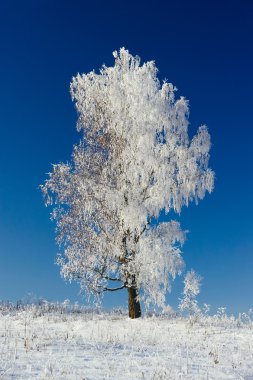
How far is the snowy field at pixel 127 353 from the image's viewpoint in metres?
7.66

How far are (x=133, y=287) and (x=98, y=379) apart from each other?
12654 mm

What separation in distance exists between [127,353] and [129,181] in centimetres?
1108

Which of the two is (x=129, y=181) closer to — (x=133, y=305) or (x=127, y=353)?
(x=133, y=305)

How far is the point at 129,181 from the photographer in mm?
20094

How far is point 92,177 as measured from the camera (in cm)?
2023

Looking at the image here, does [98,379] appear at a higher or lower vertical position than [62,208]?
lower

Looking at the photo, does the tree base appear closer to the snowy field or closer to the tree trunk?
the tree trunk

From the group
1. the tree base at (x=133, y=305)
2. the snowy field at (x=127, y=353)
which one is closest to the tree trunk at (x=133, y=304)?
the tree base at (x=133, y=305)

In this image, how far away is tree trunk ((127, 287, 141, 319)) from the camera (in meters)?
19.3

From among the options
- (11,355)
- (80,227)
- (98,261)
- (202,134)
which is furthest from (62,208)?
(11,355)

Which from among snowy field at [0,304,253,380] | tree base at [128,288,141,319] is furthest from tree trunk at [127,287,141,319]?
snowy field at [0,304,253,380]

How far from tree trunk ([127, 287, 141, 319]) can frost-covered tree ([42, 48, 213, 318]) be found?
0.14 feet

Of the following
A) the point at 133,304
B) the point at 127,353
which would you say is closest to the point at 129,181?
the point at 133,304

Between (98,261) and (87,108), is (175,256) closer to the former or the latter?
(98,261)
